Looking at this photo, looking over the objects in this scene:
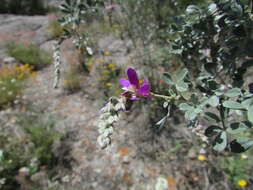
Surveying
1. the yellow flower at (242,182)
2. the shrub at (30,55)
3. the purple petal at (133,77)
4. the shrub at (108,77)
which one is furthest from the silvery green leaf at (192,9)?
the shrub at (30,55)

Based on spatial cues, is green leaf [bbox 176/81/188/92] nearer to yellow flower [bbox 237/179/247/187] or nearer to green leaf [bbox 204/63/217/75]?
green leaf [bbox 204/63/217/75]

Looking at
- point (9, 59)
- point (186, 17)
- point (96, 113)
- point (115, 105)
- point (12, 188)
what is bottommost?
point (12, 188)

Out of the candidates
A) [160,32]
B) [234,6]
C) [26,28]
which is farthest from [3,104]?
[26,28]

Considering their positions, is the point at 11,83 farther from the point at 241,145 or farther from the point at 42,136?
the point at 241,145

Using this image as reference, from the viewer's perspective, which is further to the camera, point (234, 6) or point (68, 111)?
point (68, 111)

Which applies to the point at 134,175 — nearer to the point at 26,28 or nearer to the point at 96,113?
the point at 96,113
